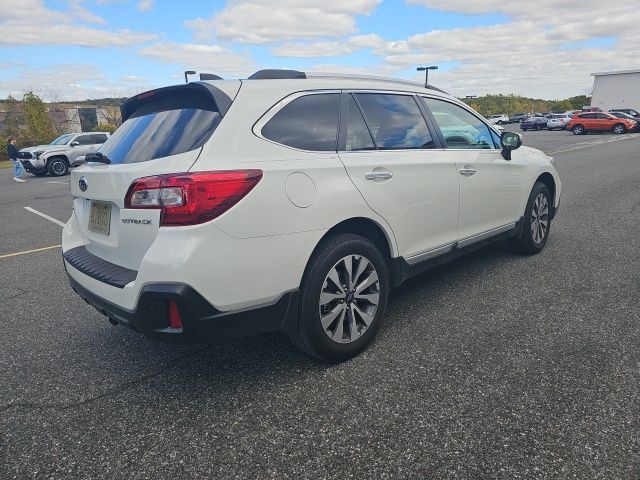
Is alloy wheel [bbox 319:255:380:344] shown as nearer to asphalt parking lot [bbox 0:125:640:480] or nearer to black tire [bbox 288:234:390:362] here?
black tire [bbox 288:234:390:362]

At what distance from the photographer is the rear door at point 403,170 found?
9.52 feet

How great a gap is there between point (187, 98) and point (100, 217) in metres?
0.85

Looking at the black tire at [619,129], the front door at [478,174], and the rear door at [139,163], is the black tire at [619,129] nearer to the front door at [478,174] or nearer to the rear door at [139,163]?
the front door at [478,174]

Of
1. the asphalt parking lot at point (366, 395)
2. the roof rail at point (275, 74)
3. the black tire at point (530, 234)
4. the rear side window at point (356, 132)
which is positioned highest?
the roof rail at point (275, 74)

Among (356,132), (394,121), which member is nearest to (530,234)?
(394,121)

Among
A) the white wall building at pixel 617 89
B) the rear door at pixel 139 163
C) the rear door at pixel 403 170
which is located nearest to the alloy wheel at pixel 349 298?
the rear door at pixel 403 170

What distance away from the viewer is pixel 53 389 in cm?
270

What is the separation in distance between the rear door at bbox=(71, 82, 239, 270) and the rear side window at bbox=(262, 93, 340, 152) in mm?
336

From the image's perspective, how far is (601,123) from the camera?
3203 centimetres

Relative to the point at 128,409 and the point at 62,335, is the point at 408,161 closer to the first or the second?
the point at 128,409

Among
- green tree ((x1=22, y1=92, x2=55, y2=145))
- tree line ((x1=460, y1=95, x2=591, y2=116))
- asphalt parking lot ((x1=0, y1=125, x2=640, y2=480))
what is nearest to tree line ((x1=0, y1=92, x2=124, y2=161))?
green tree ((x1=22, y1=92, x2=55, y2=145))

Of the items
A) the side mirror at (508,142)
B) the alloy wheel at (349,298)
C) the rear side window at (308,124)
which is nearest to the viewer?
the rear side window at (308,124)

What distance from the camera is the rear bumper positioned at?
85.0 inches

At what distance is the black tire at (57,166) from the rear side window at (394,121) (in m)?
18.9
